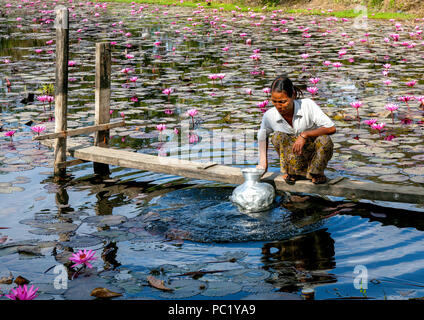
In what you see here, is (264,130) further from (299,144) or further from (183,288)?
(183,288)

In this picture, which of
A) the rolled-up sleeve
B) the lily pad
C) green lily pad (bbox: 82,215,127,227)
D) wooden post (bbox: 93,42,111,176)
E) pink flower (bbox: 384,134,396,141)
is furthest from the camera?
pink flower (bbox: 384,134,396,141)

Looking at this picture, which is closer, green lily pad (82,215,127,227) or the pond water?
the pond water

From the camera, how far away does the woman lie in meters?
3.88

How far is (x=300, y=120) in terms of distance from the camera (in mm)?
4023

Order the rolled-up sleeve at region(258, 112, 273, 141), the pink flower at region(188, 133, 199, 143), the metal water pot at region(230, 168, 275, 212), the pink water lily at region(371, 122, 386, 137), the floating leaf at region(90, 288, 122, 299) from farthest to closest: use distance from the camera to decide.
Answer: the pink flower at region(188, 133, 199, 143), the pink water lily at region(371, 122, 386, 137), the rolled-up sleeve at region(258, 112, 273, 141), the metal water pot at region(230, 168, 275, 212), the floating leaf at region(90, 288, 122, 299)

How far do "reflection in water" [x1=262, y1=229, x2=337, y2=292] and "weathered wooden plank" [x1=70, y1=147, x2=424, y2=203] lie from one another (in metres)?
0.49

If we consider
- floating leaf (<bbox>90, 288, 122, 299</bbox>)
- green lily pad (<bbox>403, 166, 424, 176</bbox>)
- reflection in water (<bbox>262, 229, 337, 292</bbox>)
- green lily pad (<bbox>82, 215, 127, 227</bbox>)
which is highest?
green lily pad (<bbox>403, 166, 424, 176</bbox>)


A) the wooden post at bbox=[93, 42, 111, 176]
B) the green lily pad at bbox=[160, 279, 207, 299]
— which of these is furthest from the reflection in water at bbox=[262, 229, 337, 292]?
Result: the wooden post at bbox=[93, 42, 111, 176]

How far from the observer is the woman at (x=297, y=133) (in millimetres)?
3875

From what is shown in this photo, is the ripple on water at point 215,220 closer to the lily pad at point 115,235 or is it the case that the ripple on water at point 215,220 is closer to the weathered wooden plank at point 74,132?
the lily pad at point 115,235

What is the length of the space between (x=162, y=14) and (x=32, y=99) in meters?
11.8

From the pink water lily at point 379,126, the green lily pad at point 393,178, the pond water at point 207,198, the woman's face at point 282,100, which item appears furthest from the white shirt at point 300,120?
the pink water lily at point 379,126

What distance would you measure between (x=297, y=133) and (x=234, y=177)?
2.03 ft

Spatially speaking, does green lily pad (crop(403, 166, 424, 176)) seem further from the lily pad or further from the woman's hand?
the lily pad
